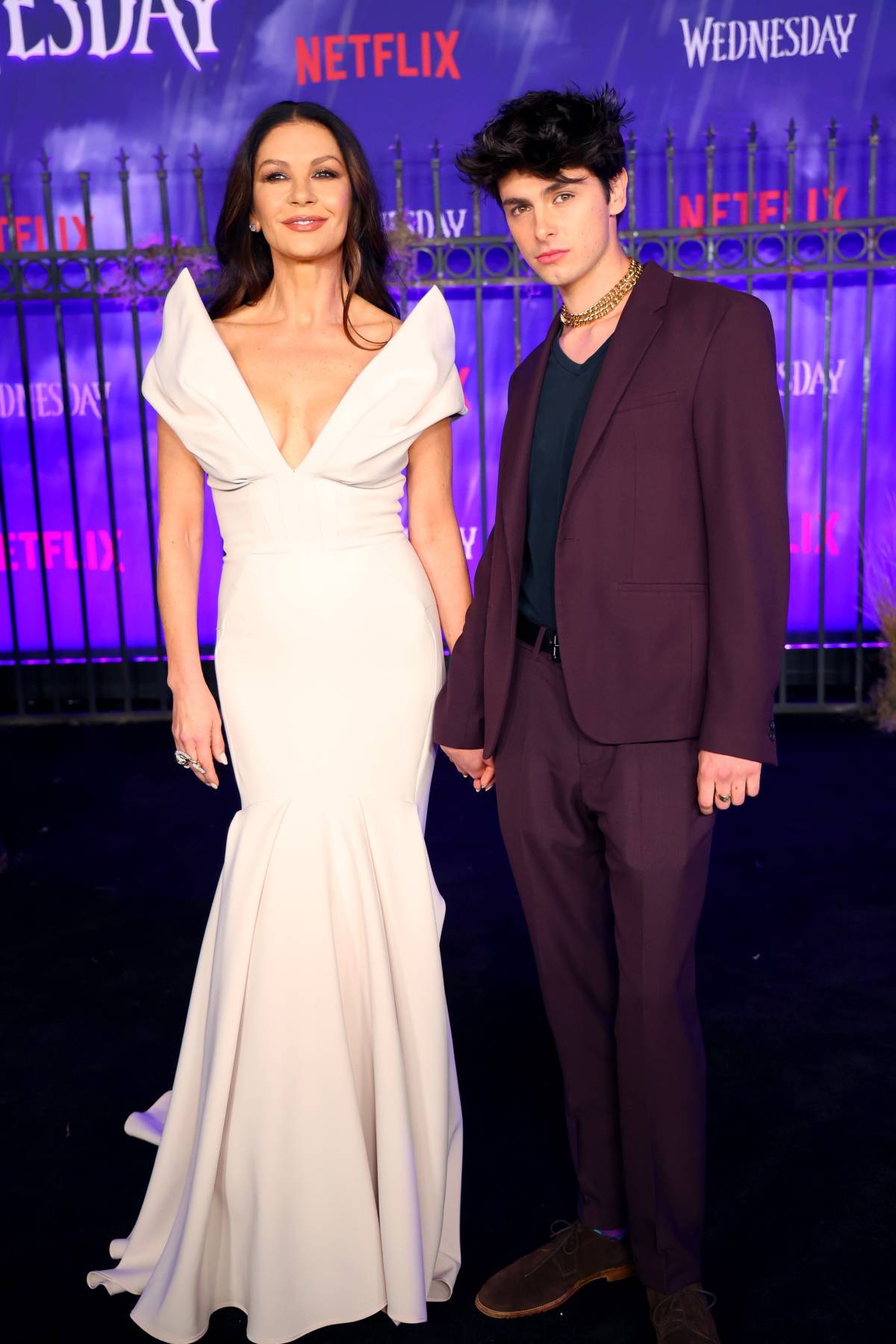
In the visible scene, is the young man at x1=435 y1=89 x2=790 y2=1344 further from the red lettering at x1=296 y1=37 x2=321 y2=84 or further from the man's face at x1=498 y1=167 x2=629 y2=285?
the red lettering at x1=296 y1=37 x2=321 y2=84

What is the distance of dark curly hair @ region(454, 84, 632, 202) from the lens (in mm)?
1912

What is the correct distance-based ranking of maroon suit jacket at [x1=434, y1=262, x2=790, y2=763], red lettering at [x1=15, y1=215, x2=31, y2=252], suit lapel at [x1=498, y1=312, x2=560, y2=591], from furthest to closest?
red lettering at [x1=15, y1=215, x2=31, y2=252]
suit lapel at [x1=498, y1=312, x2=560, y2=591]
maroon suit jacket at [x1=434, y1=262, x2=790, y2=763]

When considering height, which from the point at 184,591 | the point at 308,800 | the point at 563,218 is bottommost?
the point at 308,800

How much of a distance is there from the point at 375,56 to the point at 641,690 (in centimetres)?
580

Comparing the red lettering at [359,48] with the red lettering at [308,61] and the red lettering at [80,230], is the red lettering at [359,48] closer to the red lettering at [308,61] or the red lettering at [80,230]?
the red lettering at [308,61]

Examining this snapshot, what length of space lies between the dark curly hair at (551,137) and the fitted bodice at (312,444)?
13.6 inches

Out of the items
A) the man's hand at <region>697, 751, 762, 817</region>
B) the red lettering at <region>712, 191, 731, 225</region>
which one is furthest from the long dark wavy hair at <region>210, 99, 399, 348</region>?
the red lettering at <region>712, 191, 731, 225</region>

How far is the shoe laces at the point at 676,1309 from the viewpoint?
79.5 inches

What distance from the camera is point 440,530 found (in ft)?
7.73

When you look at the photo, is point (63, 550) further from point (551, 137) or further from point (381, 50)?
point (551, 137)

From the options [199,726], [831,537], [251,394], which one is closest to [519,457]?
[251,394]

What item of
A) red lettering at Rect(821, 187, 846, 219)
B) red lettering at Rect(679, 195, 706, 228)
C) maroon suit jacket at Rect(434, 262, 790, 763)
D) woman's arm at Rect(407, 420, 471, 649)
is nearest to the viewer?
maroon suit jacket at Rect(434, 262, 790, 763)

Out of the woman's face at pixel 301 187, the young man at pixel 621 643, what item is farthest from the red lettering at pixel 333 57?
the young man at pixel 621 643

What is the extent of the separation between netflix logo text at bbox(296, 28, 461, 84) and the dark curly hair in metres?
5.22
